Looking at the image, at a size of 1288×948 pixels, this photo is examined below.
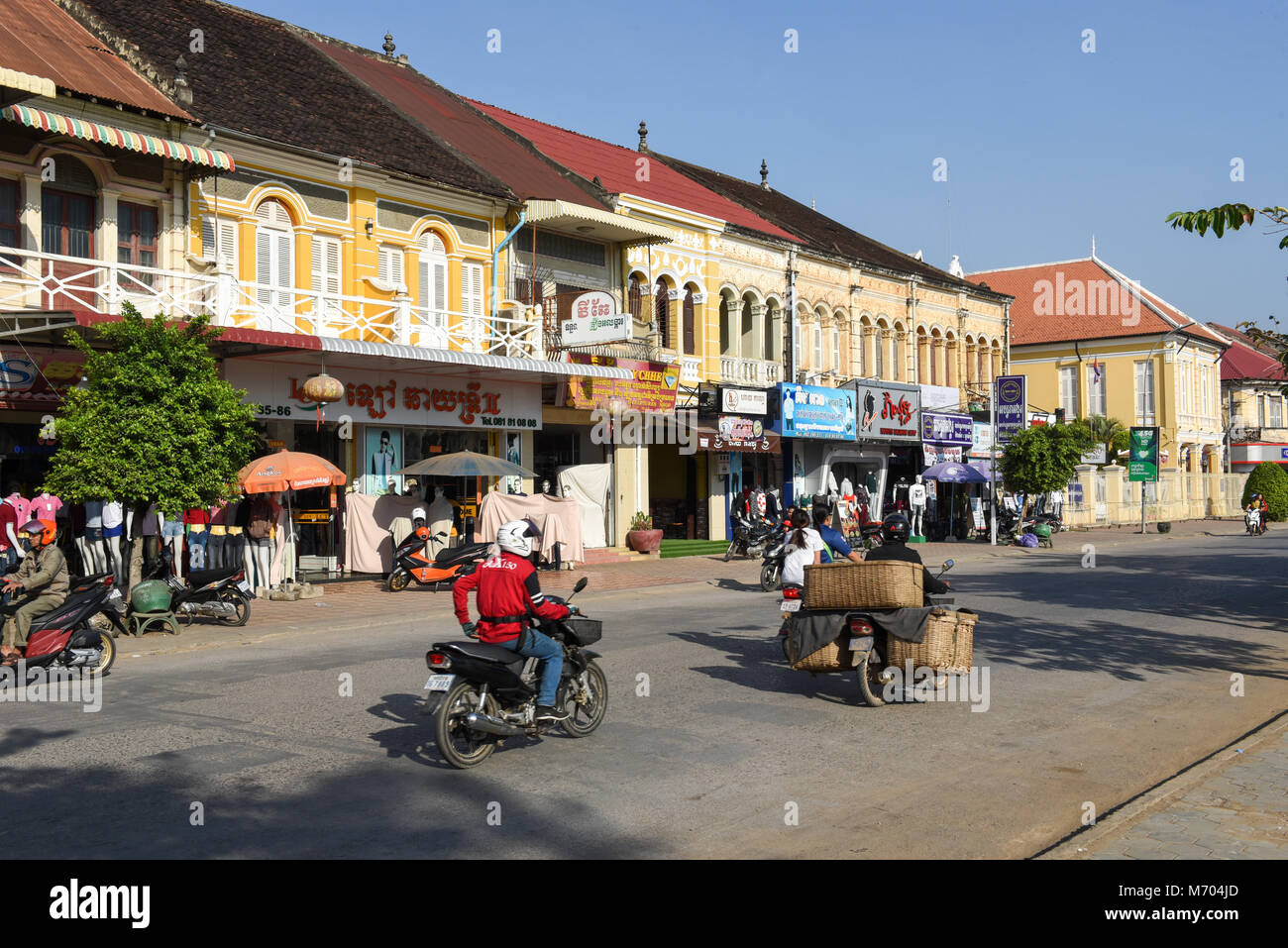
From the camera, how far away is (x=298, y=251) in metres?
21.2

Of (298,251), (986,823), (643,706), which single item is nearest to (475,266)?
(298,251)

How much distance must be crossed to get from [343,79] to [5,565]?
1431 centimetres

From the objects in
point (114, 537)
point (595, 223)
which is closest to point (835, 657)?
point (114, 537)

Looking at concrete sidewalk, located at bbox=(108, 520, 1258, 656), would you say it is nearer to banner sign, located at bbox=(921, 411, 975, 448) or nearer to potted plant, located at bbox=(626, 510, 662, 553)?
potted plant, located at bbox=(626, 510, 662, 553)

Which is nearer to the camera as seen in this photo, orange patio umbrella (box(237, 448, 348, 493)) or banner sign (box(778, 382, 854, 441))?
orange patio umbrella (box(237, 448, 348, 493))

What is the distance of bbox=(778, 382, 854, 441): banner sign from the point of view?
31.5 m

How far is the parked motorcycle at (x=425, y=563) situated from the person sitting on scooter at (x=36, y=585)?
856 centimetres

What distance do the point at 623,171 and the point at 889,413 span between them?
36.5 ft

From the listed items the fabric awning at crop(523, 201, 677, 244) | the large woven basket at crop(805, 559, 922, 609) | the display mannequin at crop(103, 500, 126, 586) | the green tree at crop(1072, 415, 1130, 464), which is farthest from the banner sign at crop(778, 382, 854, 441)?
the green tree at crop(1072, 415, 1130, 464)

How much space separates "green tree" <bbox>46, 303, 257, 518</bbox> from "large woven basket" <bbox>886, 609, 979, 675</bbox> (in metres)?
9.84

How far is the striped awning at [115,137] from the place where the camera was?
622 inches

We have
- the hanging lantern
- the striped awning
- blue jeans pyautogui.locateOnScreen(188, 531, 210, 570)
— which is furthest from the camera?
the hanging lantern

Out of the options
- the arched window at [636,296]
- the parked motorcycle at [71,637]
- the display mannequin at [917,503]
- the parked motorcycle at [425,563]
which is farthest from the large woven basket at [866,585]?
the display mannequin at [917,503]

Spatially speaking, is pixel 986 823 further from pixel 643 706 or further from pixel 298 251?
pixel 298 251
